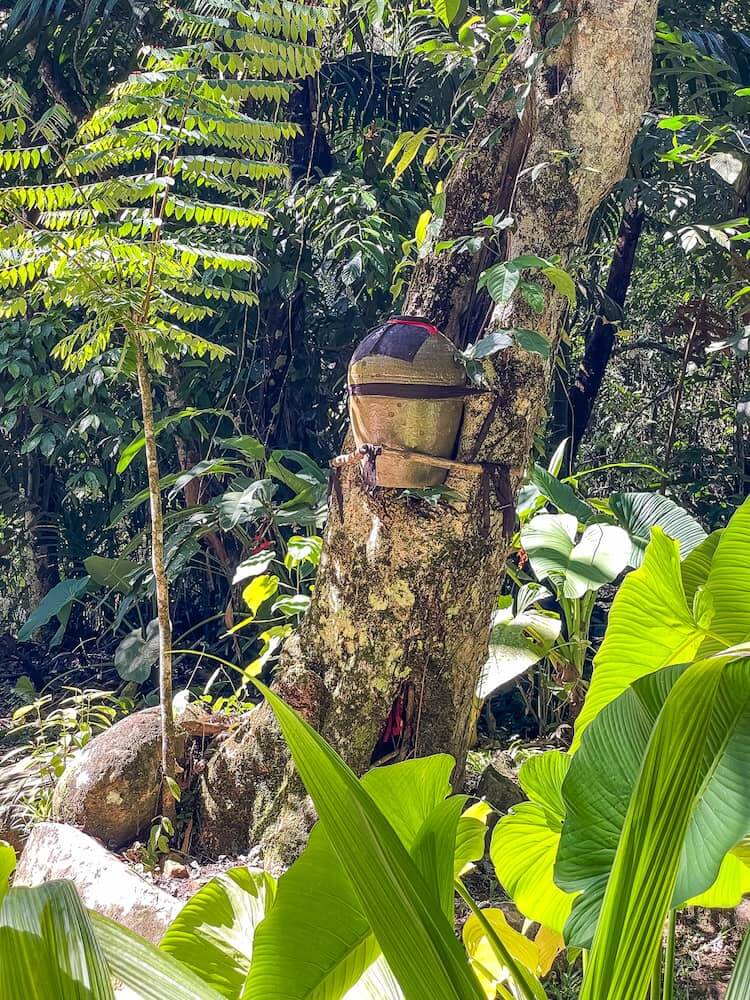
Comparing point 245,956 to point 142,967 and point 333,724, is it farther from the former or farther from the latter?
point 333,724

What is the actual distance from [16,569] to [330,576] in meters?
3.54

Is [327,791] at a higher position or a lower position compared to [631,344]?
higher

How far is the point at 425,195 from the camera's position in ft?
12.8

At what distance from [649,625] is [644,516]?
123 cm

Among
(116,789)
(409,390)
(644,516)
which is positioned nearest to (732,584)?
(409,390)

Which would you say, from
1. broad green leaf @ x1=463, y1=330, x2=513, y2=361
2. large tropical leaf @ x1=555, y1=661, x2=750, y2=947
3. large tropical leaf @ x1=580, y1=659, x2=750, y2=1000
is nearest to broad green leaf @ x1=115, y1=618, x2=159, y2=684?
broad green leaf @ x1=463, y1=330, x2=513, y2=361

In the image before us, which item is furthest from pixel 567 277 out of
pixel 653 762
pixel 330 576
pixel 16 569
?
pixel 16 569

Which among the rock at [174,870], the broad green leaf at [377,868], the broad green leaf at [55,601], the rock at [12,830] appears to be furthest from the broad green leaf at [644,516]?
the broad green leaf at [55,601]

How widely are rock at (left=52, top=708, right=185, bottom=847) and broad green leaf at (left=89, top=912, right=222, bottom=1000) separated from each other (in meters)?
1.42

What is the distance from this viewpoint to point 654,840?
73cm

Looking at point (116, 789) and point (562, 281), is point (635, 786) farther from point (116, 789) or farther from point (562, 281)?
point (116, 789)

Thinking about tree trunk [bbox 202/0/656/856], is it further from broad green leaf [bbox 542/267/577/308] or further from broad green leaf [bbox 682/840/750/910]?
broad green leaf [bbox 682/840/750/910]

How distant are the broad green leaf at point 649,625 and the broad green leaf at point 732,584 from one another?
0.03 metres

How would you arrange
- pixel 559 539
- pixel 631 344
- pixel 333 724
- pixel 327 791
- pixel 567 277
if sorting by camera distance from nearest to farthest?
1. pixel 327 791
2. pixel 567 277
3. pixel 333 724
4. pixel 559 539
5. pixel 631 344
